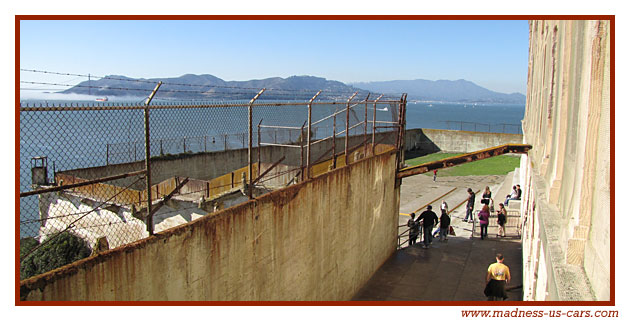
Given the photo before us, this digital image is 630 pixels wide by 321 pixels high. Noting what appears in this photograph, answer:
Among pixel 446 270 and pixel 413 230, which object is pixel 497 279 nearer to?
pixel 446 270

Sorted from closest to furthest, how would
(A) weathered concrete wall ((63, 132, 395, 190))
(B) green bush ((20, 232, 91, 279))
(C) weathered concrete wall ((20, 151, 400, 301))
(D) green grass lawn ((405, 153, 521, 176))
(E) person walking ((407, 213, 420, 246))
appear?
(C) weathered concrete wall ((20, 151, 400, 301))
(B) green bush ((20, 232, 91, 279))
(A) weathered concrete wall ((63, 132, 395, 190))
(E) person walking ((407, 213, 420, 246))
(D) green grass lawn ((405, 153, 521, 176))

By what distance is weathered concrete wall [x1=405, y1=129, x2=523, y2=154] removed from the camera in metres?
41.9

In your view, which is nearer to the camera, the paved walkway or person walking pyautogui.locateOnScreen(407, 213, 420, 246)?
the paved walkway

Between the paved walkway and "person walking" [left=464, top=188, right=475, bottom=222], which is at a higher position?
"person walking" [left=464, top=188, right=475, bottom=222]

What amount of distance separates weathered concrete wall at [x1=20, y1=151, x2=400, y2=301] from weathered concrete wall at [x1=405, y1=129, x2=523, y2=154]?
29.9 meters

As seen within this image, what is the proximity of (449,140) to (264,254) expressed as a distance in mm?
37825

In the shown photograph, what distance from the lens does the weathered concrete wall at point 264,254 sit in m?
5.38

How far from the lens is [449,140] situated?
43406 mm

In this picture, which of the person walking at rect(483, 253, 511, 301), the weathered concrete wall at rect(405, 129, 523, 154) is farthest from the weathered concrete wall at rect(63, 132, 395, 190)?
the weathered concrete wall at rect(405, 129, 523, 154)

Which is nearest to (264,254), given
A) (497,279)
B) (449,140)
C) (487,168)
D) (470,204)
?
(497,279)

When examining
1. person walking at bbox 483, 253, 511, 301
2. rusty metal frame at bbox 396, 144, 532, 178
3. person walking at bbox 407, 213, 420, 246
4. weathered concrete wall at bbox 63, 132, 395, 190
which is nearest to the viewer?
person walking at bbox 483, 253, 511, 301

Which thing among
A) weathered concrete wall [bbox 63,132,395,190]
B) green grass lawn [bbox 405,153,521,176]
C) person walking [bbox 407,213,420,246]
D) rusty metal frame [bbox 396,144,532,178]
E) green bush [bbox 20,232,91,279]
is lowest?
person walking [bbox 407,213,420,246]

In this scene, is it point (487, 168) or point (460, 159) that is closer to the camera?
point (460, 159)

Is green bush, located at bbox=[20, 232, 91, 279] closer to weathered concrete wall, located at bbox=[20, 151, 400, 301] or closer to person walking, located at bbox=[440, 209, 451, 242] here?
weathered concrete wall, located at bbox=[20, 151, 400, 301]
